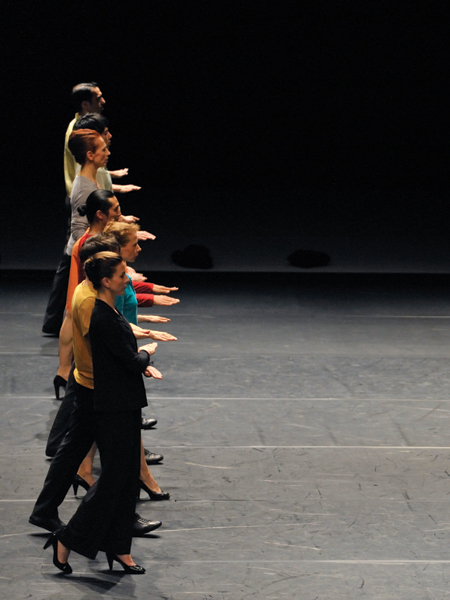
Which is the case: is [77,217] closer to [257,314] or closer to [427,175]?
[257,314]

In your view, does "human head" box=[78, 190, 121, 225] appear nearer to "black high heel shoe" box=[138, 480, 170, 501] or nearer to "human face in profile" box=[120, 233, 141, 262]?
"human face in profile" box=[120, 233, 141, 262]

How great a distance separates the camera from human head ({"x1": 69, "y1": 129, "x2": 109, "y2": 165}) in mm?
5547

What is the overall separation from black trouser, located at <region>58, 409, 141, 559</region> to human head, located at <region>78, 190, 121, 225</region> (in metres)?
1.29

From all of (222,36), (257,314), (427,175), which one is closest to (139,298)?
(257,314)

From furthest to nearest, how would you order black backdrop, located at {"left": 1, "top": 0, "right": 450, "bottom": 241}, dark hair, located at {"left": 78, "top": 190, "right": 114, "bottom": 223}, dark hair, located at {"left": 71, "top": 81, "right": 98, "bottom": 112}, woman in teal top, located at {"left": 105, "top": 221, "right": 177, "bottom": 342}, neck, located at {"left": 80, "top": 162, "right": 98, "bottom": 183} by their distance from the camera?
black backdrop, located at {"left": 1, "top": 0, "right": 450, "bottom": 241}, dark hair, located at {"left": 71, "top": 81, "right": 98, "bottom": 112}, neck, located at {"left": 80, "top": 162, "right": 98, "bottom": 183}, dark hair, located at {"left": 78, "top": 190, "right": 114, "bottom": 223}, woman in teal top, located at {"left": 105, "top": 221, "right": 177, "bottom": 342}

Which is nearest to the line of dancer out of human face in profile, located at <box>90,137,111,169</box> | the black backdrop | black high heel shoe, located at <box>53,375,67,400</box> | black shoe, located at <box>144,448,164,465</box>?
black shoe, located at <box>144,448,164,465</box>

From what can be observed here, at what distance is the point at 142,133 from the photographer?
14594 mm

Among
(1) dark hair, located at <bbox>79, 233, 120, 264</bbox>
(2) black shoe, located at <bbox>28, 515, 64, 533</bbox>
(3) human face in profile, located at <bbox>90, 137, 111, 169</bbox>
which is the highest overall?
(3) human face in profile, located at <bbox>90, 137, 111, 169</bbox>

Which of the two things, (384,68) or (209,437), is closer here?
(209,437)

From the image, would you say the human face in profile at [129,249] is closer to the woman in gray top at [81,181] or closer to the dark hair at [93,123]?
the woman in gray top at [81,181]

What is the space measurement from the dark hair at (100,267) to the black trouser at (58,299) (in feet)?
8.63

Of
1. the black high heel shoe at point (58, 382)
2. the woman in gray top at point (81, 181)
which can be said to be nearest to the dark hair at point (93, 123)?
the woman in gray top at point (81, 181)

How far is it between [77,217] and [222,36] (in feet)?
28.6

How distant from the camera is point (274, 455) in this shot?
5355mm
